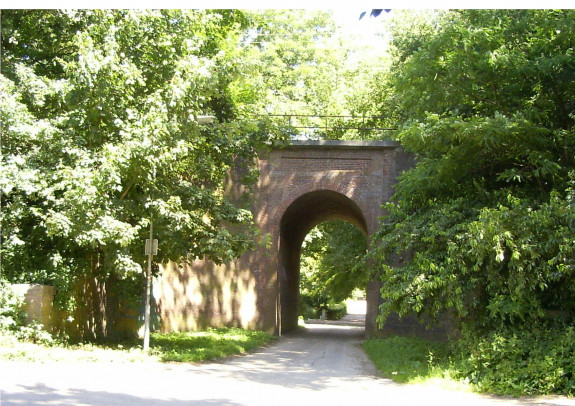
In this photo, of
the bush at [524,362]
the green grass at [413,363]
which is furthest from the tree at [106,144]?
the bush at [524,362]

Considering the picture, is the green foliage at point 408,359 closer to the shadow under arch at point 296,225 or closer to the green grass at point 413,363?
the green grass at point 413,363

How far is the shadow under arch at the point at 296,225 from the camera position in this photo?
81.9 feet

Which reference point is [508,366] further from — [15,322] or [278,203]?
[278,203]

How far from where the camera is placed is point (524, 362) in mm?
11227

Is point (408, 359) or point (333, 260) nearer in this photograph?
point (408, 359)

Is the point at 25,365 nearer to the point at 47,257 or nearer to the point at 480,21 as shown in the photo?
the point at 47,257

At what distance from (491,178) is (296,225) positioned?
14020mm

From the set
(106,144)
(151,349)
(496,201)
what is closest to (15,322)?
(151,349)

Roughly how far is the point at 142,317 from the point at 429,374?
33.9ft

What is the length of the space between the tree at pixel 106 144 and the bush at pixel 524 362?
6.46 meters

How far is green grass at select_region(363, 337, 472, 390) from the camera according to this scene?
1191 cm

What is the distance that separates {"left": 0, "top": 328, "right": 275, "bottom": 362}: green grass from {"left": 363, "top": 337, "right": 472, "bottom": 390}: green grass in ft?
12.9

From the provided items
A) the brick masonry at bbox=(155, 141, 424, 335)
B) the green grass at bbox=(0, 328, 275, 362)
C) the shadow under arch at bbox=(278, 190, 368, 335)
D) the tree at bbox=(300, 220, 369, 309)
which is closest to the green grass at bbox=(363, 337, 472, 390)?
the green grass at bbox=(0, 328, 275, 362)

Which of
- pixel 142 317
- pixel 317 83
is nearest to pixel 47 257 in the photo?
pixel 142 317
